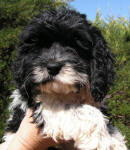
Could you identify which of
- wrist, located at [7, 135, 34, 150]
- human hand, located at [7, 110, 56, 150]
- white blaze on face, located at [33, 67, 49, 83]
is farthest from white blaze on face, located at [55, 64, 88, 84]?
wrist, located at [7, 135, 34, 150]

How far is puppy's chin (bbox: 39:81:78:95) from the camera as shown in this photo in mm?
2423

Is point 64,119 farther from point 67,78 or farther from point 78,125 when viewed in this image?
point 67,78

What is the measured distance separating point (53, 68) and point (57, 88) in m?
0.26

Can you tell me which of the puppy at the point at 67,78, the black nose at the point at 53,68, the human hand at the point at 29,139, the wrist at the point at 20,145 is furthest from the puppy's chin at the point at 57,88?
the wrist at the point at 20,145

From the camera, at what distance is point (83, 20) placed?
108 inches

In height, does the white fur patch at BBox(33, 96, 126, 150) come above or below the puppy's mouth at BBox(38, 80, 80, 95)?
below

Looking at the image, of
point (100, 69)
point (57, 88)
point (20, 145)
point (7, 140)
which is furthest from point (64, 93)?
point (7, 140)

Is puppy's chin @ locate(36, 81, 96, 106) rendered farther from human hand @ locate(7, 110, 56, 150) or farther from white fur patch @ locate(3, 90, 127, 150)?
human hand @ locate(7, 110, 56, 150)

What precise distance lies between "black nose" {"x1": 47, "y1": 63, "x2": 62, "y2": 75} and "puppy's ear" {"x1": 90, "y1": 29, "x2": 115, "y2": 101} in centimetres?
48

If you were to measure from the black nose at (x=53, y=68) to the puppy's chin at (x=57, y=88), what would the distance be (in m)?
0.12

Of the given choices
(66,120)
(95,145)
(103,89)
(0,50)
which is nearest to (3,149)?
(66,120)

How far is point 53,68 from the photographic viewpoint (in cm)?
230

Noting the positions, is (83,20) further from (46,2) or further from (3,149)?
(46,2)

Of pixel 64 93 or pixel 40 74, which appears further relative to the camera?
pixel 64 93
